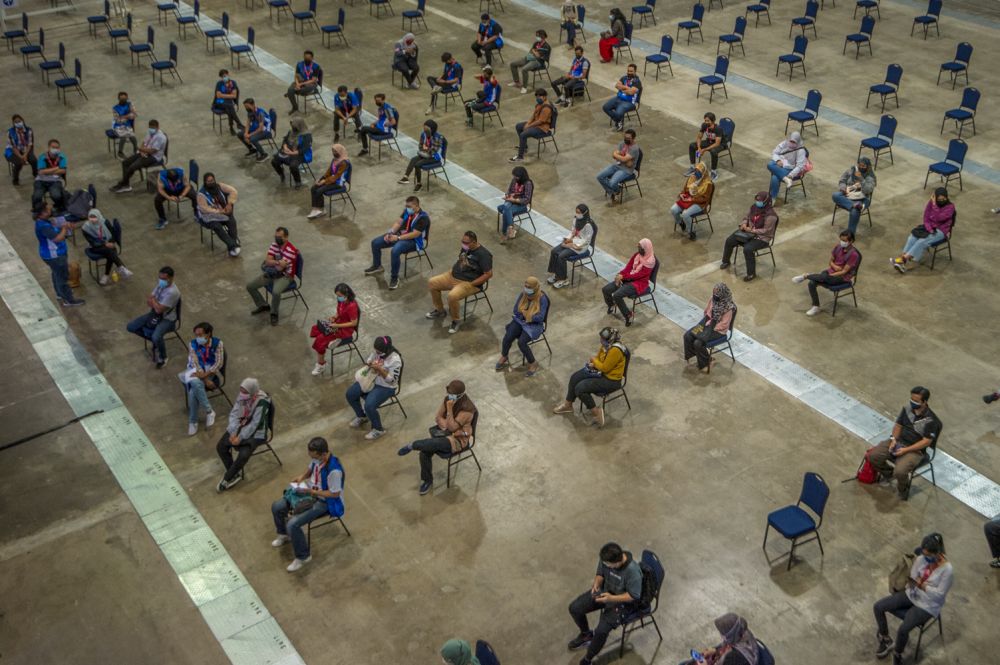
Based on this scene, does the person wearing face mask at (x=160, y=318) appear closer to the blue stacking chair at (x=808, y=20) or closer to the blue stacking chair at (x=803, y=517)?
the blue stacking chair at (x=803, y=517)

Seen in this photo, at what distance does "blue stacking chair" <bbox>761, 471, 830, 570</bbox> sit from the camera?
31.8 feet

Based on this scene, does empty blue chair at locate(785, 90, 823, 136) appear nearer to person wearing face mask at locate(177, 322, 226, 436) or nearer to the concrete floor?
the concrete floor

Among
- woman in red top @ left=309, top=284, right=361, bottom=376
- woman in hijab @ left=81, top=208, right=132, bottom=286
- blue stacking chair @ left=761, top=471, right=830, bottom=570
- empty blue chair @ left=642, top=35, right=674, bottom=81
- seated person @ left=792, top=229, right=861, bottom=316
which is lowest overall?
woman in hijab @ left=81, top=208, right=132, bottom=286

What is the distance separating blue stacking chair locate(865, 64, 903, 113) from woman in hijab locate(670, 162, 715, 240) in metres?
6.19

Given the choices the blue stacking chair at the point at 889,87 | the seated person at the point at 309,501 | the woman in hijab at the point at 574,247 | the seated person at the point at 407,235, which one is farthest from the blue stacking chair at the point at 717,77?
the seated person at the point at 309,501

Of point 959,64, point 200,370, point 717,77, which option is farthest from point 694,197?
point 959,64

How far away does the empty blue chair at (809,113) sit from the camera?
18.5m

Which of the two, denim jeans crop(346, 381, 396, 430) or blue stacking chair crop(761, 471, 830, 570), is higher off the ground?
blue stacking chair crop(761, 471, 830, 570)

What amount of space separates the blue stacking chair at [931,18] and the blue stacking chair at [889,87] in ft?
13.5

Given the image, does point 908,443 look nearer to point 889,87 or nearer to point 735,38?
point 889,87

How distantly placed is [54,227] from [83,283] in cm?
117

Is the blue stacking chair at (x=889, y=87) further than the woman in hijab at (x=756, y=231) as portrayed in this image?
Yes

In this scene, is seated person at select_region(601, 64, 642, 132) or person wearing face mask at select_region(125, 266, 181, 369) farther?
seated person at select_region(601, 64, 642, 132)

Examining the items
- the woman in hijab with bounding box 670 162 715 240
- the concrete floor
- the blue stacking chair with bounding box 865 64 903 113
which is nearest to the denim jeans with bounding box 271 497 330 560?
the concrete floor
